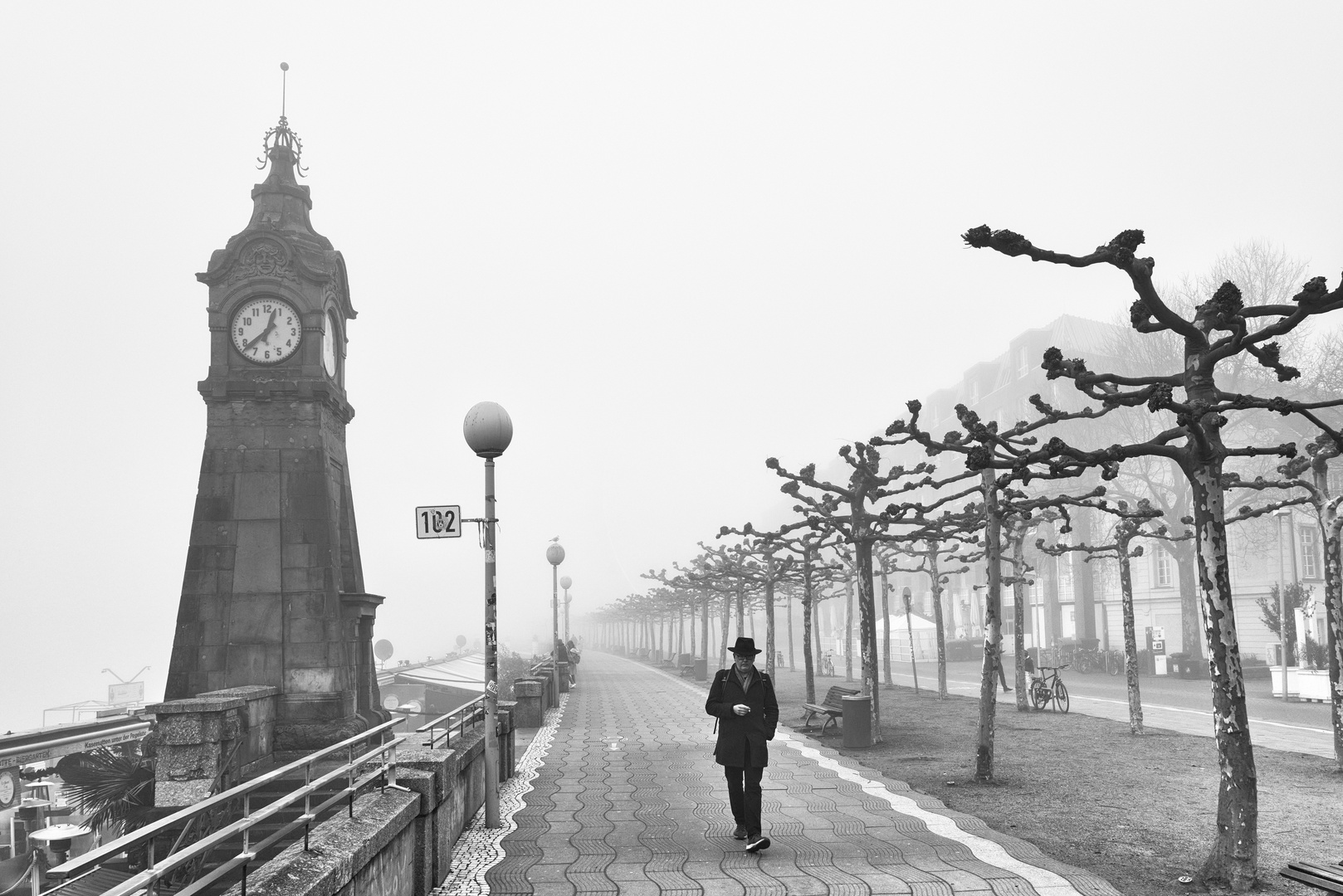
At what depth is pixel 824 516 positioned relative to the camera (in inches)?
794

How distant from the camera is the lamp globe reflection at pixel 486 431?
1028 centimetres

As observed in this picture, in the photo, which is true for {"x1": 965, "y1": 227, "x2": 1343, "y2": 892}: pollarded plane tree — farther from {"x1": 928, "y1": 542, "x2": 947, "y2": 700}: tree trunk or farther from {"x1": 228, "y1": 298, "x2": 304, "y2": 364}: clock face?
{"x1": 928, "y1": 542, "x2": 947, "y2": 700}: tree trunk

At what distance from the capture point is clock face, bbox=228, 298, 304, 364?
16312mm

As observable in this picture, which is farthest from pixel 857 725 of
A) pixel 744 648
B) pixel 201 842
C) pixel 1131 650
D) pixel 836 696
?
pixel 201 842

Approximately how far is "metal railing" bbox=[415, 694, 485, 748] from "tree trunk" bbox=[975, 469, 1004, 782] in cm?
609

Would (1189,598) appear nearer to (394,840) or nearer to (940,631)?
(940,631)

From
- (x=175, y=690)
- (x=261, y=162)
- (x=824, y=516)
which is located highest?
(x=261, y=162)

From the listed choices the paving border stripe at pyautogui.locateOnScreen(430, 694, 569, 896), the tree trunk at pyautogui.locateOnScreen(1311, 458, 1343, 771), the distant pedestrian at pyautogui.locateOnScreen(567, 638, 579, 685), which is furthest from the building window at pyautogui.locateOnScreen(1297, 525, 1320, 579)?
the paving border stripe at pyautogui.locateOnScreen(430, 694, 569, 896)

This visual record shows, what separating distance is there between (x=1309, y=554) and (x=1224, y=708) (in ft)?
148

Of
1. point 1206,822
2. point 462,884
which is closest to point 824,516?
point 1206,822

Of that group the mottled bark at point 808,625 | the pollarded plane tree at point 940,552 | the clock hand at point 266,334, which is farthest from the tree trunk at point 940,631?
the clock hand at point 266,334

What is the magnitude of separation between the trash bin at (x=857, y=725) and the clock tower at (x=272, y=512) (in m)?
7.78

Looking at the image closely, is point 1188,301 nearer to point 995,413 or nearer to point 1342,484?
point 1342,484

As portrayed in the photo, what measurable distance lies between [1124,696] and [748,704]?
22981 millimetres
